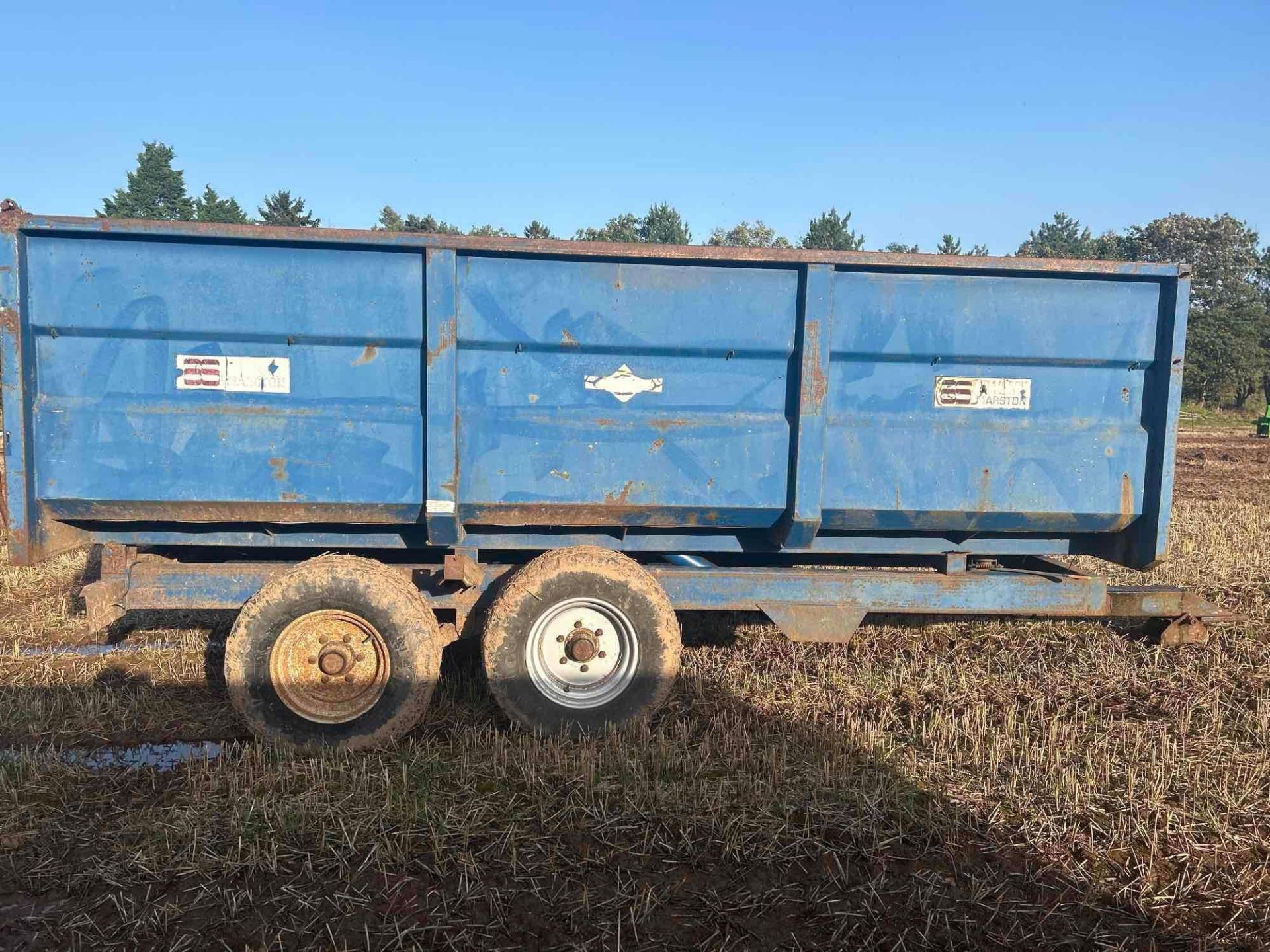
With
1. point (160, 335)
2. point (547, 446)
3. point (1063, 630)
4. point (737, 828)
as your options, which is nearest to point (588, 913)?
point (737, 828)

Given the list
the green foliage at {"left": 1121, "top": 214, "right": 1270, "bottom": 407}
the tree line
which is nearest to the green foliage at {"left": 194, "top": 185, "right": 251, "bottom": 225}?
the tree line

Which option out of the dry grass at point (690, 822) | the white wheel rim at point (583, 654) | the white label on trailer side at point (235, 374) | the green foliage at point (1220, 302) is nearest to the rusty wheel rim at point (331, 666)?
the dry grass at point (690, 822)

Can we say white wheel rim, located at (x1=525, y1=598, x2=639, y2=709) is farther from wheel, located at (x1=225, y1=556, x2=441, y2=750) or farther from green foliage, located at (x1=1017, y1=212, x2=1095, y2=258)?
green foliage, located at (x1=1017, y1=212, x2=1095, y2=258)

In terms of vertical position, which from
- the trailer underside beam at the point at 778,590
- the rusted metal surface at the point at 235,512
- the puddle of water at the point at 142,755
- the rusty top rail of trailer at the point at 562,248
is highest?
the rusty top rail of trailer at the point at 562,248

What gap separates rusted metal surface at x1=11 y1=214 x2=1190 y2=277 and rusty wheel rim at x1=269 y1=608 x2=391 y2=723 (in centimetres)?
175

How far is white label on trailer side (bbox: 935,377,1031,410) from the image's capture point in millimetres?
4262

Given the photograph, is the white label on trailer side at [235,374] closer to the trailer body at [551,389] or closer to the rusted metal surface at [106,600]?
the trailer body at [551,389]

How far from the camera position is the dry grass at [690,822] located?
9.12ft

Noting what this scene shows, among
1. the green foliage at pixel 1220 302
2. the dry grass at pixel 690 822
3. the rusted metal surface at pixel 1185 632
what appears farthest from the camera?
the green foliage at pixel 1220 302

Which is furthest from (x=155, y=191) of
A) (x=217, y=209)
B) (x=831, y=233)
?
(x=831, y=233)

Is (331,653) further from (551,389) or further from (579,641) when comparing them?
(551,389)

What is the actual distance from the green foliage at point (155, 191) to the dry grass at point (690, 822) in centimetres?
6691

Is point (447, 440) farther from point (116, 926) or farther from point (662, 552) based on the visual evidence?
point (116, 926)

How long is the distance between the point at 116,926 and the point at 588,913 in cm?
152
